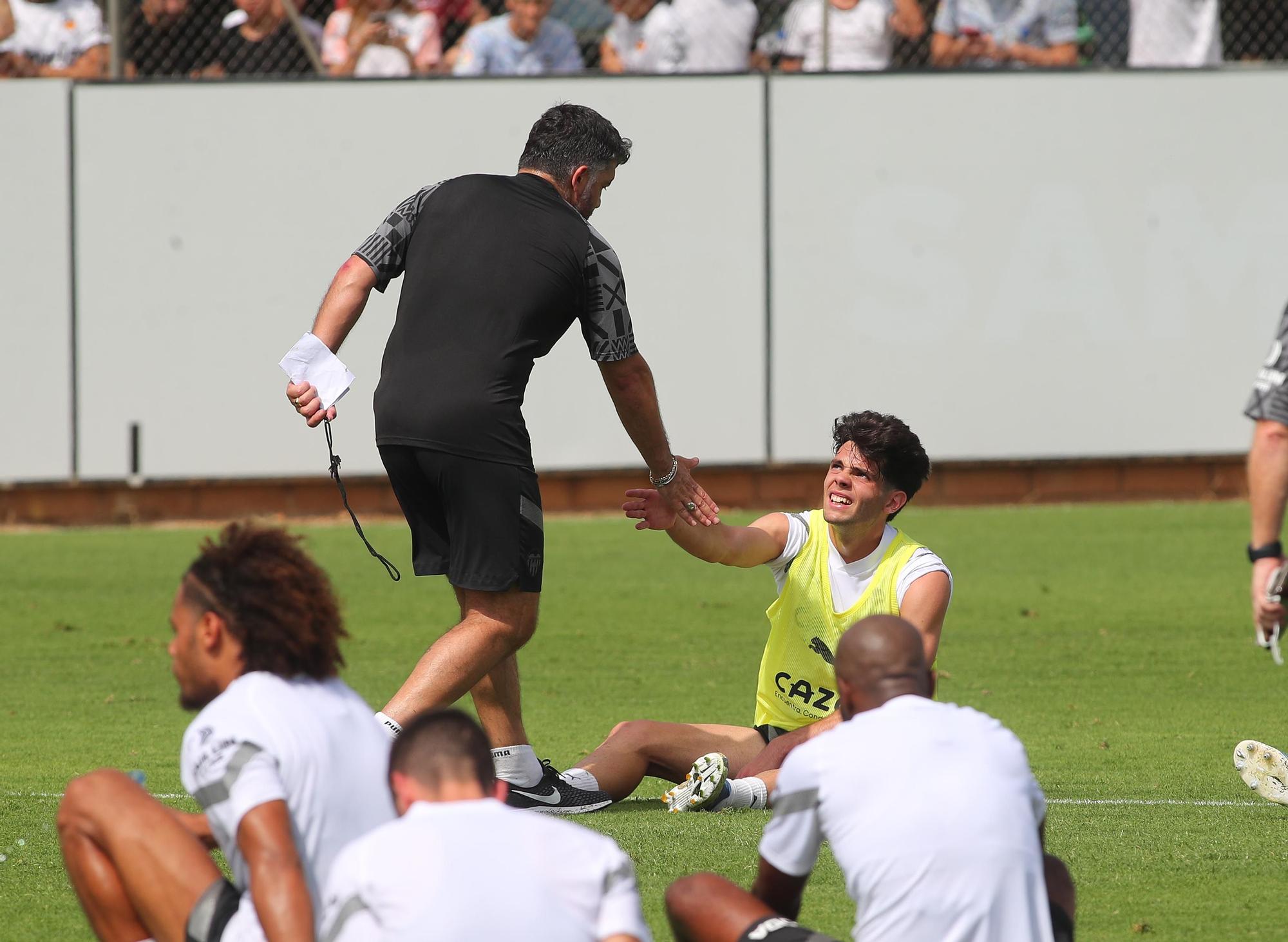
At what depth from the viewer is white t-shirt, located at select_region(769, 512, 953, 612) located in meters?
5.89

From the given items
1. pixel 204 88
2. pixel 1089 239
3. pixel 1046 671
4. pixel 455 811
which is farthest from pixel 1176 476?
pixel 455 811

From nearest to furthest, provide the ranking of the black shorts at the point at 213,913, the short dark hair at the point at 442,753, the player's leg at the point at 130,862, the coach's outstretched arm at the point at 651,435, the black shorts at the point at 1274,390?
the short dark hair at the point at 442,753
the black shorts at the point at 213,913
the player's leg at the point at 130,862
the black shorts at the point at 1274,390
the coach's outstretched arm at the point at 651,435

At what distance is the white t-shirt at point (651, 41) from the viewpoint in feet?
48.0

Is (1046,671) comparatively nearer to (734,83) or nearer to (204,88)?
(734,83)

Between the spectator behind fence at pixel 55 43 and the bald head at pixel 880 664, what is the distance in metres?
12.3

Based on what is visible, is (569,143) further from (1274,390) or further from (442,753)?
(442,753)

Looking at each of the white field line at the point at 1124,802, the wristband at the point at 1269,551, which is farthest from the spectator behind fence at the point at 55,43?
the wristband at the point at 1269,551

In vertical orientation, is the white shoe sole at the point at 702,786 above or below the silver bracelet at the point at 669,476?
below

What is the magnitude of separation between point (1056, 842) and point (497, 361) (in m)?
2.30

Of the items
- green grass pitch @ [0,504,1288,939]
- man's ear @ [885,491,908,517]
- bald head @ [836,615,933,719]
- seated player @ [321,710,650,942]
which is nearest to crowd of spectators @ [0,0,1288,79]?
green grass pitch @ [0,504,1288,939]

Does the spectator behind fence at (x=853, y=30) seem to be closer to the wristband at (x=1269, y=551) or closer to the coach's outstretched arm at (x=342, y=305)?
the coach's outstretched arm at (x=342, y=305)

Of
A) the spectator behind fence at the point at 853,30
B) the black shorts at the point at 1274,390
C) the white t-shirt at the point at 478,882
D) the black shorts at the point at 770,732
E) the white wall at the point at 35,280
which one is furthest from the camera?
the spectator behind fence at the point at 853,30

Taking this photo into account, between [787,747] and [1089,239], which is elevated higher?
[1089,239]

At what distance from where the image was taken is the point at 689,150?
47.4 ft
